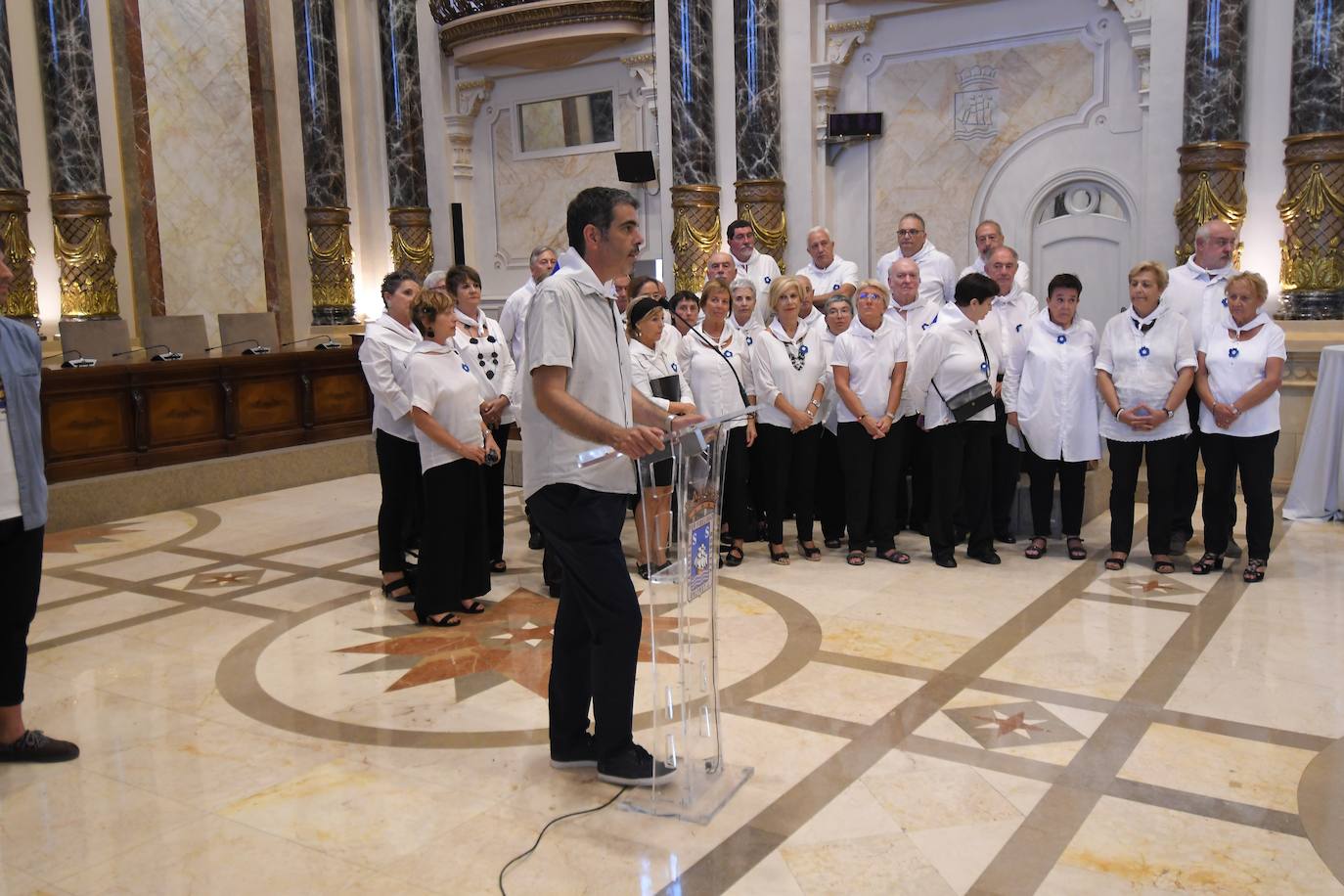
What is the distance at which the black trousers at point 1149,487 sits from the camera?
Answer: 579cm

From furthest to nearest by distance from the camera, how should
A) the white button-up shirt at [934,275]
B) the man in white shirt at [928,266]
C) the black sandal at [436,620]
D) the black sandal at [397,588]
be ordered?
the white button-up shirt at [934,275] → the man in white shirt at [928,266] → the black sandal at [397,588] → the black sandal at [436,620]

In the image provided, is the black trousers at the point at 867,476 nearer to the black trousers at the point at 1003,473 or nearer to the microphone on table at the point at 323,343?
the black trousers at the point at 1003,473

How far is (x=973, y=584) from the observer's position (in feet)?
18.5

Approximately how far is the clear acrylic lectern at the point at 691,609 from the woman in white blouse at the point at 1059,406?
332 centimetres

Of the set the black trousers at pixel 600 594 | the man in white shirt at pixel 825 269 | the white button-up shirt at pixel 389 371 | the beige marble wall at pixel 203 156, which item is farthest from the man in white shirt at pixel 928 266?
the beige marble wall at pixel 203 156

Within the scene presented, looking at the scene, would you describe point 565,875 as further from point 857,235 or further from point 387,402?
point 857,235

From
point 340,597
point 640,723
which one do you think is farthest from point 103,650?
point 640,723

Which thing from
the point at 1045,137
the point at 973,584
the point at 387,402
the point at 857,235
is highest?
the point at 1045,137

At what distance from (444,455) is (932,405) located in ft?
8.66

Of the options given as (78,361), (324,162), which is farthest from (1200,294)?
(324,162)

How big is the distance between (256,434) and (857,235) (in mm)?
5467

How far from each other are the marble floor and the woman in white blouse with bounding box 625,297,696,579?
41 centimetres

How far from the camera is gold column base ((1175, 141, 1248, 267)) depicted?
26.5 ft

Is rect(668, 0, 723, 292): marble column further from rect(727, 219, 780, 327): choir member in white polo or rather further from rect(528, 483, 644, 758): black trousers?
rect(528, 483, 644, 758): black trousers
